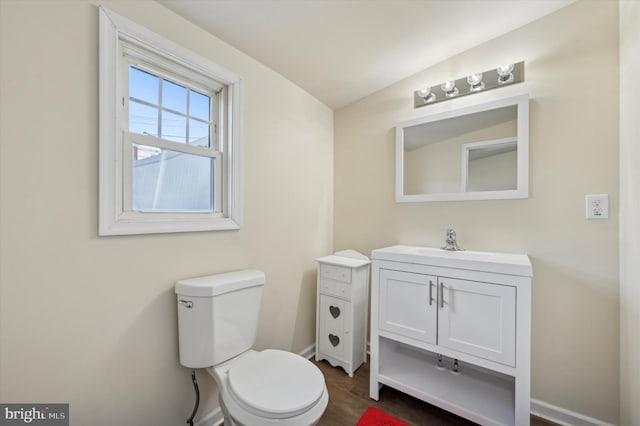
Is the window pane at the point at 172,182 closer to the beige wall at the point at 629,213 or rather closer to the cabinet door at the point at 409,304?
the cabinet door at the point at 409,304

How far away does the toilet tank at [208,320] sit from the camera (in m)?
1.23

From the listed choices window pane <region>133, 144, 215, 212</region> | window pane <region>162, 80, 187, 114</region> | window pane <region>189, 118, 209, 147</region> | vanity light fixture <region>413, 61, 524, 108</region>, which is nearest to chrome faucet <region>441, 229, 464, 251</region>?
vanity light fixture <region>413, 61, 524, 108</region>

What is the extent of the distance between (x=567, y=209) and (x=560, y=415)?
3.78 ft

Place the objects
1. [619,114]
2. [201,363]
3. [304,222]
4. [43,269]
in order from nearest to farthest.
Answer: [43,269], [201,363], [619,114], [304,222]

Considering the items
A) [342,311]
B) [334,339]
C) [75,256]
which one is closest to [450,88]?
[342,311]

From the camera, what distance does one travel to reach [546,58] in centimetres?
154

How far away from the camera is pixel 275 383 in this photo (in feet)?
3.67

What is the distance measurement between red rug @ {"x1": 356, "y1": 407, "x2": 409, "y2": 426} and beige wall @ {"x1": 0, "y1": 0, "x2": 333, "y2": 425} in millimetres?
866

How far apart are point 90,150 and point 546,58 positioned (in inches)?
93.8

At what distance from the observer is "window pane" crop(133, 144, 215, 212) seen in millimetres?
1251

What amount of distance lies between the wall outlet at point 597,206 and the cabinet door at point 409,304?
2.93 feet

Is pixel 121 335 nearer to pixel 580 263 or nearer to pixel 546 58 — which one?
pixel 580 263

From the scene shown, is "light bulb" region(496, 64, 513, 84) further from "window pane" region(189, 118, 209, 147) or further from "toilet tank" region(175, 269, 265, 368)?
"toilet tank" region(175, 269, 265, 368)

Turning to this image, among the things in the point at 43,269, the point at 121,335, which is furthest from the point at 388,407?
the point at 43,269
